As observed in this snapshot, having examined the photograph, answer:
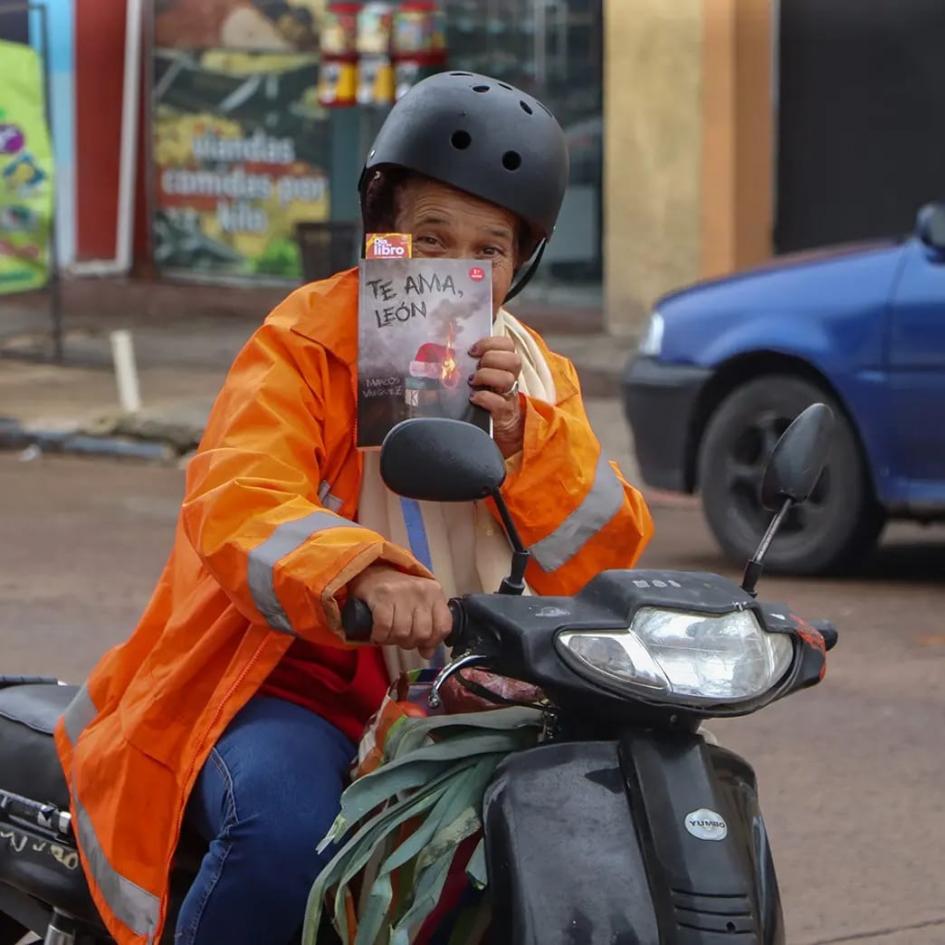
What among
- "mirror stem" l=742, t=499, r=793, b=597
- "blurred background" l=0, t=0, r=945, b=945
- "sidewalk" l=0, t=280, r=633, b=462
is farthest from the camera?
"sidewalk" l=0, t=280, r=633, b=462

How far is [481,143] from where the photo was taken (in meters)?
2.97

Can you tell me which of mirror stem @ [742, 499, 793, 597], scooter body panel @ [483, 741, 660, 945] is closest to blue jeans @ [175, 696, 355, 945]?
scooter body panel @ [483, 741, 660, 945]

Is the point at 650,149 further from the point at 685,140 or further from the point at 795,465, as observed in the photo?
the point at 795,465

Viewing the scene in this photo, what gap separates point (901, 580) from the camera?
8.62 meters

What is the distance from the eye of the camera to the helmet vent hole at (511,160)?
299cm

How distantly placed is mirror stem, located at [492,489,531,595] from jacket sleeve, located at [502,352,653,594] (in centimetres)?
28

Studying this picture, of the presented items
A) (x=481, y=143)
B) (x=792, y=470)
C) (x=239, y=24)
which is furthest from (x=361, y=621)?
(x=239, y=24)

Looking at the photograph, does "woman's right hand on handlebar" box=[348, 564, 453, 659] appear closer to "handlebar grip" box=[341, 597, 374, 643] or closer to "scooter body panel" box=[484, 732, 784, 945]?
"handlebar grip" box=[341, 597, 374, 643]

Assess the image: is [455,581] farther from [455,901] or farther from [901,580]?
[901,580]

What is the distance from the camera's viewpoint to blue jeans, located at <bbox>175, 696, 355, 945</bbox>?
9.09ft

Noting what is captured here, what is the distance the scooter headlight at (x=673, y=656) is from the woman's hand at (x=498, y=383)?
488 mm

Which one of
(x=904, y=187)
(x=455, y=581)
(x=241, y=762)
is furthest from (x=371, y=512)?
(x=904, y=187)

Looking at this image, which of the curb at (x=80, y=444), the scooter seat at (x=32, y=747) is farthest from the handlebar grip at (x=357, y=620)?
the curb at (x=80, y=444)

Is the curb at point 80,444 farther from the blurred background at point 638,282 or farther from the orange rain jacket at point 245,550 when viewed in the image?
the orange rain jacket at point 245,550
